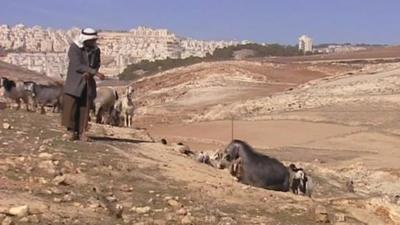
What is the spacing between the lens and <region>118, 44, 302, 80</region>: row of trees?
80119 millimetres

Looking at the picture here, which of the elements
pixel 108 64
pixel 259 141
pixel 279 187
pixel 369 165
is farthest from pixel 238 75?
pixel 108 64

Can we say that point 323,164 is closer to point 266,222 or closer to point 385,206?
point 385,206

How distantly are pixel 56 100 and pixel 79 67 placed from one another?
29.5 feet

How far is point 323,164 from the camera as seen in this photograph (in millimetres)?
22125

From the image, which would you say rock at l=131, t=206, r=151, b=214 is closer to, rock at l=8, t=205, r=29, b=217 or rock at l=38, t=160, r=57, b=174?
rock at l=8, t=205, r=29, b=217

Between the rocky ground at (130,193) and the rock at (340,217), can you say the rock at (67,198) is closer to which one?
the rocky ground at (130,193)

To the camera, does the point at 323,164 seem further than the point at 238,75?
No

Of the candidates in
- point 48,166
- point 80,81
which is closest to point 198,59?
point 80,81

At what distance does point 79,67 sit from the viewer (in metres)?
12.1

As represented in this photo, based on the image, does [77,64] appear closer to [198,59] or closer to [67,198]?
[67,198]

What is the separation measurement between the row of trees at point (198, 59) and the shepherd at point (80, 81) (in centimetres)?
6063

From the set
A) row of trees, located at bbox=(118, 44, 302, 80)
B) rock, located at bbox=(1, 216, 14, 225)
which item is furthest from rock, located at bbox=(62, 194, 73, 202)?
row of trees, located at bbox=(118, 44, 302, 80)

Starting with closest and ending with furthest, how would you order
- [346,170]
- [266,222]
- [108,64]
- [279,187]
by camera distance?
[266,222], [279,187], [346,170], [108,64]

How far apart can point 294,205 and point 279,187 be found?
8.87 feet
